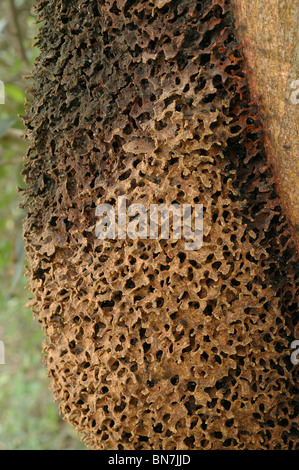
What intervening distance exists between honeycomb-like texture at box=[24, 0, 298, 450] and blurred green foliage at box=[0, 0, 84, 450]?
896 mm

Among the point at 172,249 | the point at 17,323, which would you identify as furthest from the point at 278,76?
the point at 17,323

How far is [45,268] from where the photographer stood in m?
0.87

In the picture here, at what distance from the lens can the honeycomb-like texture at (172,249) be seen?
0.76m

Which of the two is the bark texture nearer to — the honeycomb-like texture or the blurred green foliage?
the honeycomb-like texture

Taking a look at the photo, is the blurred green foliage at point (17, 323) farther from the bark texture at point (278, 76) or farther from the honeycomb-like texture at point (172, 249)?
the bark texture at point (278, 76)

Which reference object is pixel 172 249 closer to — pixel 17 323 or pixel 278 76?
pixel 278 76

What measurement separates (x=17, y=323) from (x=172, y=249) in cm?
223

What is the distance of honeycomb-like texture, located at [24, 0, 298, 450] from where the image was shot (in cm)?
76

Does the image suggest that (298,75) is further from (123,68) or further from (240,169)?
(123,68)

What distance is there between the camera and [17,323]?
110 inches

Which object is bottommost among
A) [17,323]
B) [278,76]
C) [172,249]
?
[17,323]

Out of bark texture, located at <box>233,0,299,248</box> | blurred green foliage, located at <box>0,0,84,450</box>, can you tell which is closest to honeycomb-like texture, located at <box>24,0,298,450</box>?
bark texture, located at <box>233,0,299,248</box>

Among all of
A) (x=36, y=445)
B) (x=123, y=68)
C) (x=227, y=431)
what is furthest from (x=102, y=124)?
(x=36, y=445)

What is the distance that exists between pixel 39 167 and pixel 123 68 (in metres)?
0.23
